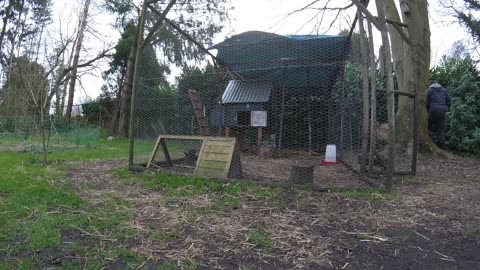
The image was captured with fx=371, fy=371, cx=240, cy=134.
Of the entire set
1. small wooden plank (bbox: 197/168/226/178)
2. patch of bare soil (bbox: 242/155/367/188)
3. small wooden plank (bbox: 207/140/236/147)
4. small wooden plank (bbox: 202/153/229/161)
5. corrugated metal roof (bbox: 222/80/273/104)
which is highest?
corrugated metal roof (bbox: 222/80/273/104)

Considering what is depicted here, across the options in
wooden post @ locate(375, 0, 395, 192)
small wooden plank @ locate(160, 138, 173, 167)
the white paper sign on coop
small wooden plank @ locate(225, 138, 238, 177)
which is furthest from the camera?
the white paper sign on coop

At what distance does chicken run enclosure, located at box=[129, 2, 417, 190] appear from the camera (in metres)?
5.96

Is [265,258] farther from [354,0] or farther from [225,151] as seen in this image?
[354,0]

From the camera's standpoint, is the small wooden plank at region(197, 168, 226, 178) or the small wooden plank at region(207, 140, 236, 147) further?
the small wooden plank at region(207, 140, 236, 147)

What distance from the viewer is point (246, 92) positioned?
7973 mm

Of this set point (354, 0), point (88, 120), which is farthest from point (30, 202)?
point (88, 120)

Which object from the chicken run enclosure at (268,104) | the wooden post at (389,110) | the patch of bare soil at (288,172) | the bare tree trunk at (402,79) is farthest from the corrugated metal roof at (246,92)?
the wooden post at (389,110)

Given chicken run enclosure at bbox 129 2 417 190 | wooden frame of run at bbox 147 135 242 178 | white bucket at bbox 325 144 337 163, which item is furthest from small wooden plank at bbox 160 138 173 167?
white bucket at bbox 325 144 337 163

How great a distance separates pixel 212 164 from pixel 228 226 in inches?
70.2

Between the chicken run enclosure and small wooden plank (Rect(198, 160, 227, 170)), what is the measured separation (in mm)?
826

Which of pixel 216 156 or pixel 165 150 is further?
pixel 165 150

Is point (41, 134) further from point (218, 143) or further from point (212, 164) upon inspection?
point (212, 164)

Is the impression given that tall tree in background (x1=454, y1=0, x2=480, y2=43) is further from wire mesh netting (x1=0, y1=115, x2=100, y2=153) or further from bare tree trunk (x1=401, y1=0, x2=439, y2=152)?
wire mesh netting (x1=0, y1=115, x2=100, y2=153)

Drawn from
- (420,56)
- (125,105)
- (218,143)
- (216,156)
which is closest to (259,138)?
(218,143)
